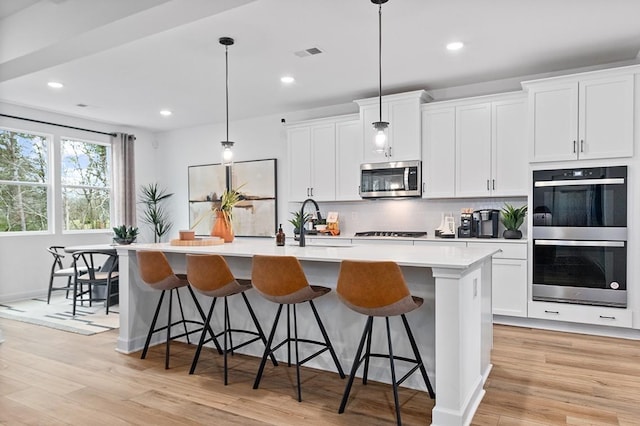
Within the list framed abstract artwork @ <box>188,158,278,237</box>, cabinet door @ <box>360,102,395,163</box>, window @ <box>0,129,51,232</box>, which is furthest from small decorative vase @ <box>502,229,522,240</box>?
window @ <box>0,129,51,232</box>

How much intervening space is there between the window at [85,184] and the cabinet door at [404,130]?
Result: 16.0 feet

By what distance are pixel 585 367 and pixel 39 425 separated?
12.3 feet

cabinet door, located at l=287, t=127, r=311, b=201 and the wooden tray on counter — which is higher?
cabinet door, located at l=287, t=127, r=311, b=201

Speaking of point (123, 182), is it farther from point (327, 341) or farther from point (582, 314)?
point (582, 314)

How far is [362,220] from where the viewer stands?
6.00 metres

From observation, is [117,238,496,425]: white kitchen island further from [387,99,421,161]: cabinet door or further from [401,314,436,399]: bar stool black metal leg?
[387,99,421,161]: cabinet door

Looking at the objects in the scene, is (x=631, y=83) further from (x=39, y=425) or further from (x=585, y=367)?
(x=39, y=425)

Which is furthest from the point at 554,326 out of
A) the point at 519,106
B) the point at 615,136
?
the point at 519,106

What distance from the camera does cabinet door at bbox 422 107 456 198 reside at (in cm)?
504

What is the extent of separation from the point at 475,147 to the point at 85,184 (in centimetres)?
589

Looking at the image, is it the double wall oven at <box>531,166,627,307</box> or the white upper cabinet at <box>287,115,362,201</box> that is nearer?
the double wall oven at <box>531,166,627,307</box>

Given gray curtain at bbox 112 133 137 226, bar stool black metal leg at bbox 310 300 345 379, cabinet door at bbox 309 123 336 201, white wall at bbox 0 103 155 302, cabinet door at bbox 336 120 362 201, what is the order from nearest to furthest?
bar stool black metal leg at bbox 310 300 345 379 → cabinet door at bbox 336 120 362 201 → cabinet door at bbox 309 123 336 201 → white wall at bbox 0 103 155 302 → gray curtain at bbox 112 133 137 226

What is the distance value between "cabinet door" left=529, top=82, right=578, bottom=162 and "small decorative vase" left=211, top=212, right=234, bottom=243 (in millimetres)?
3128

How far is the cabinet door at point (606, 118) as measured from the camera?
4.06 metres
